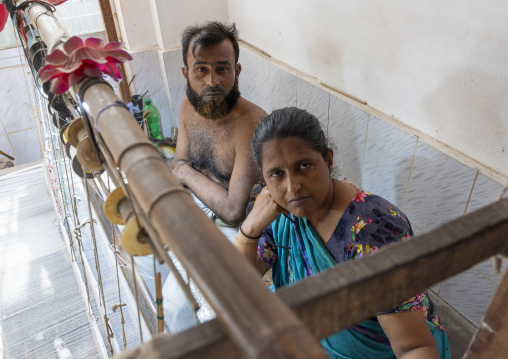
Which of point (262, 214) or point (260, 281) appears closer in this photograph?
point (260, 281)

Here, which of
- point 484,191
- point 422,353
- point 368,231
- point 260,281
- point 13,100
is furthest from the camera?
point 13,100

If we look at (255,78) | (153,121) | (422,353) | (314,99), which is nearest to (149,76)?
(153,121)

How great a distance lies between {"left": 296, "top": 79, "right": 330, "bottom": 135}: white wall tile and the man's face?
1.28ft

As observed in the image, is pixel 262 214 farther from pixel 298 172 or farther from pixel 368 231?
pixel 368 231

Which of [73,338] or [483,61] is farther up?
[483,61]

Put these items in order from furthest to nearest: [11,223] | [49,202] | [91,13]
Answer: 1. [91,13]
2. [49,202]
3. [11,223]

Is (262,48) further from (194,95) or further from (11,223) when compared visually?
(11,223)

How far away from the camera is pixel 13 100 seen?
3.96 meters

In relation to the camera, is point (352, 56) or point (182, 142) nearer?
point (352, 56)

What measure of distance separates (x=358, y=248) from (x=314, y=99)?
1.23 meters

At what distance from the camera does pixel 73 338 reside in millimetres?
1409

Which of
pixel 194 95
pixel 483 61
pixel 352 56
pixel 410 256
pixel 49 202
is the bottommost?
pixel 49 202

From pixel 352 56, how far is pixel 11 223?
192 cm

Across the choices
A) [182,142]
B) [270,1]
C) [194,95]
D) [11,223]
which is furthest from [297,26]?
[11,223]
